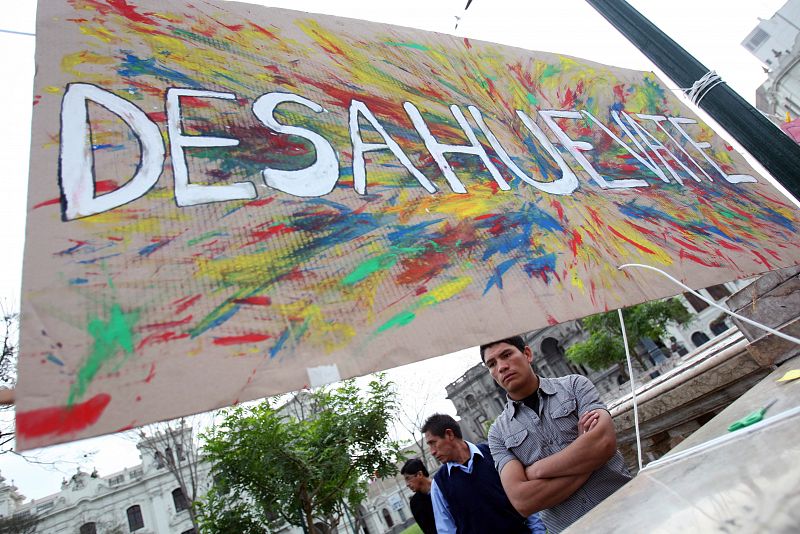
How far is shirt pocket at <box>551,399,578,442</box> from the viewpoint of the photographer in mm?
1821

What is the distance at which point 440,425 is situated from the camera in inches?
122

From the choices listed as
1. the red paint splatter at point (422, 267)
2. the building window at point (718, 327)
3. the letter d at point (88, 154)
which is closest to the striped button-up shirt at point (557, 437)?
the red paint splatter at point (422, 267)

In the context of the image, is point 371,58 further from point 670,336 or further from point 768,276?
point 670,336

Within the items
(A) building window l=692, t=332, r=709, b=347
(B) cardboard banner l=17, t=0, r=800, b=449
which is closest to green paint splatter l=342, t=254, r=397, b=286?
(B) cardboard banner l=17, t=0, r=800, b=449

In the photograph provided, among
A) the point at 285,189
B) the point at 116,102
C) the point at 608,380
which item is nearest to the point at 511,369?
the point at 285,189

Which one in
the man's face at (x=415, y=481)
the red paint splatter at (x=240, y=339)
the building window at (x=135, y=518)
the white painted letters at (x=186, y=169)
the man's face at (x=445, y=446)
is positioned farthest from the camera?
the building window at (x=135, y=518)

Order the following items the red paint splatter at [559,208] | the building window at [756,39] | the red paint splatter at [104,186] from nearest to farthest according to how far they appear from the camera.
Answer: the red paint splatter at [104,186]
the red paint splatter at [559,208]
the building window at [756,39]

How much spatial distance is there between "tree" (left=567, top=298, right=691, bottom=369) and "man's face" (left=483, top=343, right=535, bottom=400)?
777 inches

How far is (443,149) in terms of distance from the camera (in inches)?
73.5

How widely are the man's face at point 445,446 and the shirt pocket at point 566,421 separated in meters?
1.18

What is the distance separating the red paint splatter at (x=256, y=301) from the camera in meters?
1.13

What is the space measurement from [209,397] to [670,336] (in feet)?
100

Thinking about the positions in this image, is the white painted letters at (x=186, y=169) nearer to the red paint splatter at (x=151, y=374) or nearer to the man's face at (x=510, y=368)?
the red paint splatter at (x=151, y=374)

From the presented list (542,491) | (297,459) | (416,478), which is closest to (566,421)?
(542,491)
